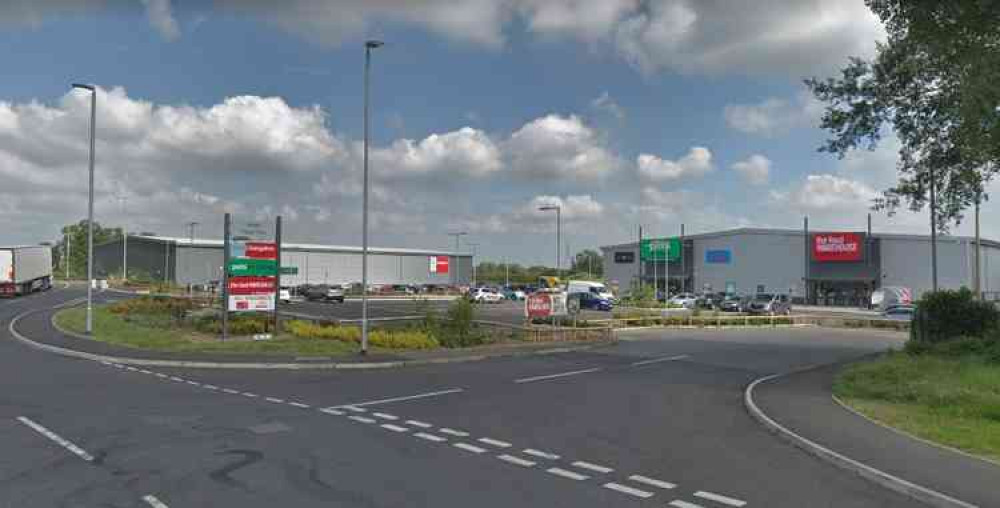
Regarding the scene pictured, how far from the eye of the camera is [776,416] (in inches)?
455

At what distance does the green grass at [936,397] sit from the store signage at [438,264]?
10156 cm

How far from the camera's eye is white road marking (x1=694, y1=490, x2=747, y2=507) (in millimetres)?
6799

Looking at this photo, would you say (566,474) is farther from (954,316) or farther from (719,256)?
(719,256)

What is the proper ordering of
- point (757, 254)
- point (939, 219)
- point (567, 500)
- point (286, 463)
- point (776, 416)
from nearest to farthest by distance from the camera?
point (567, 500)
point (286, 463)
point (776, 416)
point (939, 219)
point (757, 254)

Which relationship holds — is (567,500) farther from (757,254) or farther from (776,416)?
(757,254)

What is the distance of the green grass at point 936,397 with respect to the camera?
9797 mm

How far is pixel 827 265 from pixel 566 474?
247 ft

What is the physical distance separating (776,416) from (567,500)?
6.14 m

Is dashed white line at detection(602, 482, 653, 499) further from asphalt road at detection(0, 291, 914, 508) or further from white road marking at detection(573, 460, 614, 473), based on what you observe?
white road marking at detection(573, 460, 614, 473)

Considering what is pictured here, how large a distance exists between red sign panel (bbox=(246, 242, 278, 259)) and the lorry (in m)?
39.4

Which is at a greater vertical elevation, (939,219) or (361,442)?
(939,219)

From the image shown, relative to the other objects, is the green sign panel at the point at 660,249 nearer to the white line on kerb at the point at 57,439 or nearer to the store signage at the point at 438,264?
the store signage at the point at 438,264

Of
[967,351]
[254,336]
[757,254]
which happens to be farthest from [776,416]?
[757,254]

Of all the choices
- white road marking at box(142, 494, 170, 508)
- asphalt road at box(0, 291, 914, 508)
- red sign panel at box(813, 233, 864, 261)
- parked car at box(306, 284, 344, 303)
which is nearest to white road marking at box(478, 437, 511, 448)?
asphalt road at box(0, 291, 914, 508)
